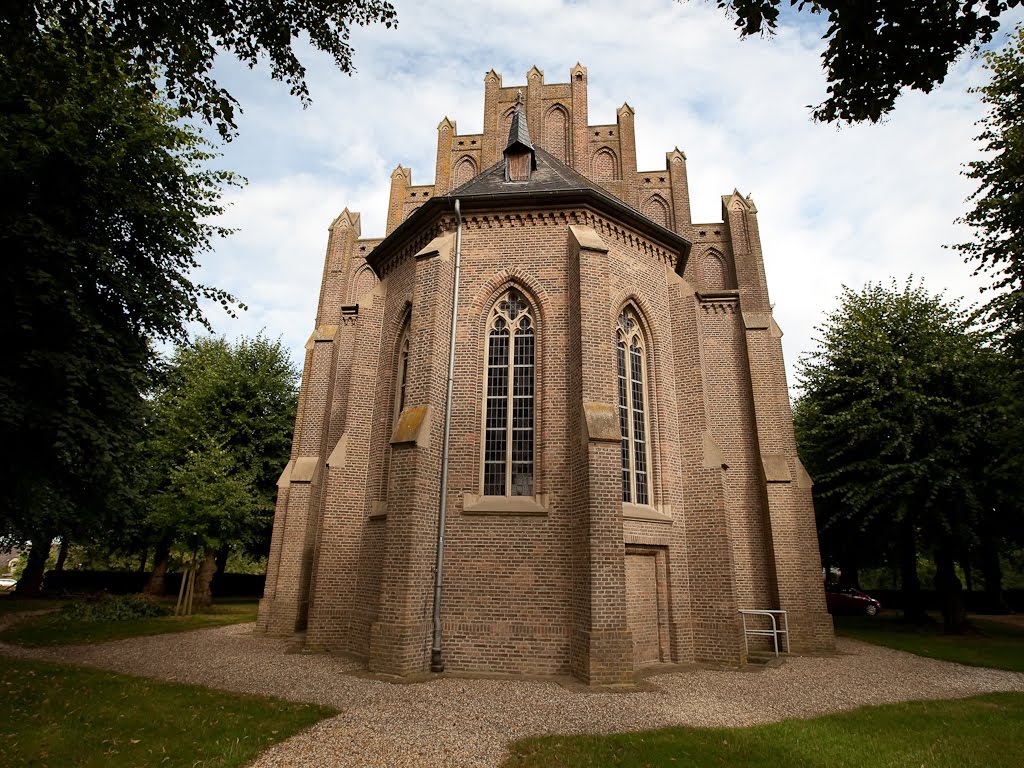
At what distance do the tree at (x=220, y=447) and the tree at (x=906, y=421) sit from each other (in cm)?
2195

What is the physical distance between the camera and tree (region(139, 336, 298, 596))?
2131 centimetres

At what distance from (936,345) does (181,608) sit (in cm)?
2841

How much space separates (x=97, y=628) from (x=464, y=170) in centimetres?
1863

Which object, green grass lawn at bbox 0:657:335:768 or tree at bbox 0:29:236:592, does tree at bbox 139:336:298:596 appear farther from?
green grass lawn at bbox 0:657:335:768

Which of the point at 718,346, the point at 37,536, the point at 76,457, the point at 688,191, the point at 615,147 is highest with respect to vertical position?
the point at 615,147

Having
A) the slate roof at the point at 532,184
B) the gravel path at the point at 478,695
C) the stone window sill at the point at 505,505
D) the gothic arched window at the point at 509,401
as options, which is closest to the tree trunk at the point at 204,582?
the gravel path at the point at 478,695

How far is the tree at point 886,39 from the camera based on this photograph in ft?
16.1

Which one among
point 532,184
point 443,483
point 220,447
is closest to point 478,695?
point 443,483

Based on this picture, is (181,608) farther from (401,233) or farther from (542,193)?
(542,193)

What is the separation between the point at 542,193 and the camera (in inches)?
507

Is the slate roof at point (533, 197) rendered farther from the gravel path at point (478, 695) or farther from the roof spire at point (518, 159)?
the gravel path at point (478, 695)

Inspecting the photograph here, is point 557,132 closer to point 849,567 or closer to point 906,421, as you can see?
point 906,421

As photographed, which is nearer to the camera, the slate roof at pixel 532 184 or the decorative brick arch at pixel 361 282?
the slate roof at pixel 532 184

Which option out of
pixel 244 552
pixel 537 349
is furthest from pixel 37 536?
pixel 244 552
